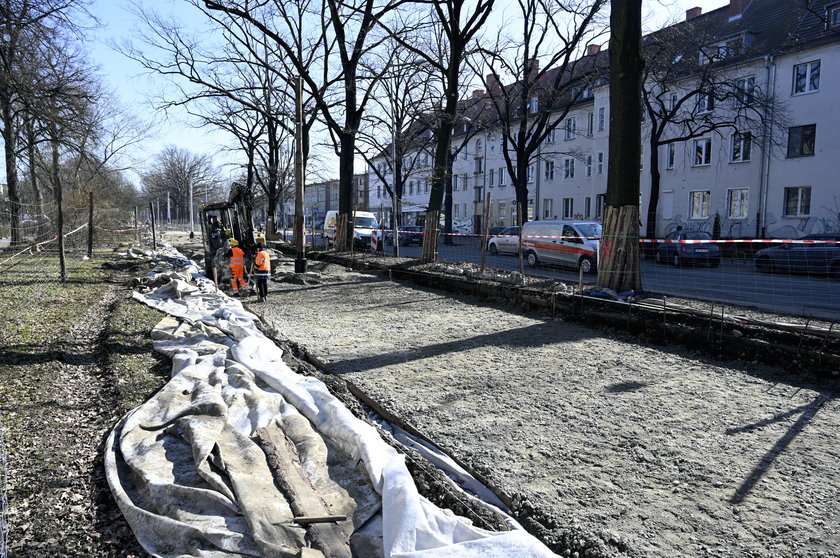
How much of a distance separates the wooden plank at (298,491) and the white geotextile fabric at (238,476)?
9cm

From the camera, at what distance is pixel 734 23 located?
112 ft

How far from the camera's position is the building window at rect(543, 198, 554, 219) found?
150 ft

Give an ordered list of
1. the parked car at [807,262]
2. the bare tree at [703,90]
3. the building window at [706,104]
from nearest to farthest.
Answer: the parked car at [807,262] → the bare tree at [703,90] → the building window at [706,104]

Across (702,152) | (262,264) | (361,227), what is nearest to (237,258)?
(262,264)

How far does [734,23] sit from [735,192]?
10.8 meters

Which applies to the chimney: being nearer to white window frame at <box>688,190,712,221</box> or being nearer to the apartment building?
the apartment building

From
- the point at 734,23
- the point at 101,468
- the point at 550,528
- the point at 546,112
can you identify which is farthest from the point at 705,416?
the point at 734,23

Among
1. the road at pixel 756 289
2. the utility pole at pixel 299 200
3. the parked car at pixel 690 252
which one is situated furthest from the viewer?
the parked car at pixel 690 252

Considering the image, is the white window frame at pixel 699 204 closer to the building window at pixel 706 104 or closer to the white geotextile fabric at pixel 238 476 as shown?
the building window at pixel 706 104

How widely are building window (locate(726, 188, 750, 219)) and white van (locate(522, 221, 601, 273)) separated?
610 inches

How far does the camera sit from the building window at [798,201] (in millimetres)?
27953

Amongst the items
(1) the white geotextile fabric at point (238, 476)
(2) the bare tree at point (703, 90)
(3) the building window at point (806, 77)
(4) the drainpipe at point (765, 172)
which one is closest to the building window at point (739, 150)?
(2) the bare tree at point (703, 90)

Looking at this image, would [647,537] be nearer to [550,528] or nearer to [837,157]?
[550,528]

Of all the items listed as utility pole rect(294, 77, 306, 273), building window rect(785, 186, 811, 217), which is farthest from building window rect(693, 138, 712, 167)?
utility pole rect(294, 77, 306, 273)
